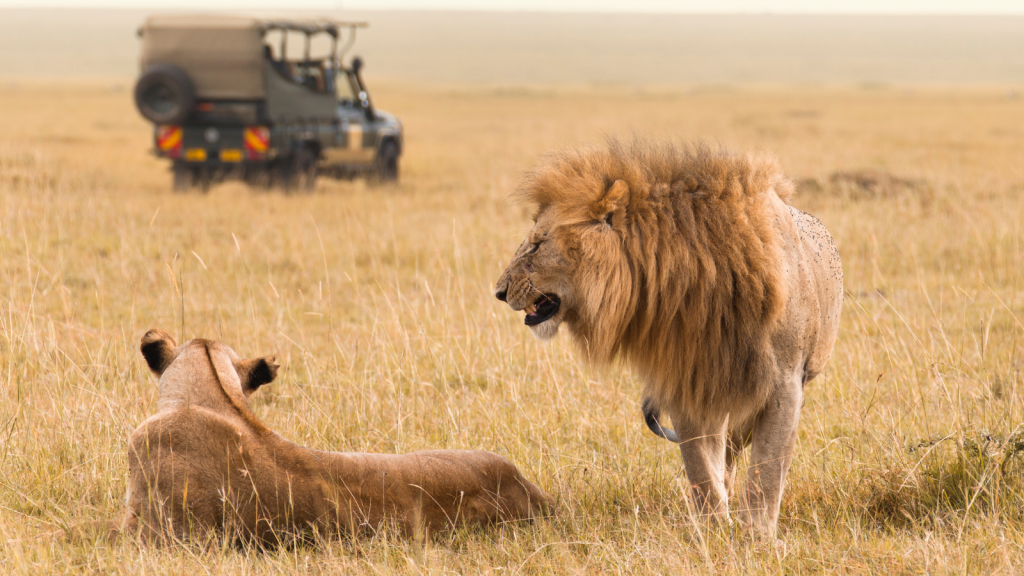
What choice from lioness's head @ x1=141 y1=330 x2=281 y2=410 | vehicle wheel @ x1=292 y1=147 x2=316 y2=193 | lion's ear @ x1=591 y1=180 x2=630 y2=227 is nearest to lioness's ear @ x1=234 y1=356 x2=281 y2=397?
lioness's head @ x1=141 y1=330 x2=281 y2=410

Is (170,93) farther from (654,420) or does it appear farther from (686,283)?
(686,283)

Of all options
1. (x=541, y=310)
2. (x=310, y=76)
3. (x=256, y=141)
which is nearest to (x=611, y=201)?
(x=541, y=310)

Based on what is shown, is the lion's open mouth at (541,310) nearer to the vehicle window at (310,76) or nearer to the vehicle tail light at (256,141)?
the vehicle tail light at (256,141)

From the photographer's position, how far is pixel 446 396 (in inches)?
203

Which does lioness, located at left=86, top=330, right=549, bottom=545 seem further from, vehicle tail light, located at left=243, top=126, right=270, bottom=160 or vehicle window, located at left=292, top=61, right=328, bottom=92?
vehicle window, located at left=292, top=61, right=328, bottom=92

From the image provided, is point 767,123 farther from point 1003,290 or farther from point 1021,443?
point 1021,443

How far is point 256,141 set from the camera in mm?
14438

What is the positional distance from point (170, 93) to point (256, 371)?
1201 cm

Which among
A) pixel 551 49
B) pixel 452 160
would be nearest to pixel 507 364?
pixel 452 160

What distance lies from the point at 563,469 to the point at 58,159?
46.4ft

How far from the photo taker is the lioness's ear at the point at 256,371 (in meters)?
3.29

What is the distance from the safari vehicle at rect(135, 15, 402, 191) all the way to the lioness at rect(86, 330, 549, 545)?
11.8 m

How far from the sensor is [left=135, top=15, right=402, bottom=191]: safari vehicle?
1409cm

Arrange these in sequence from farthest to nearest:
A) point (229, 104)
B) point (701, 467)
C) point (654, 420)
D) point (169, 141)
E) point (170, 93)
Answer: point (229, 104) < point (169, 141) < point (170, 93) < point (654, 420) < point (701, 467)
